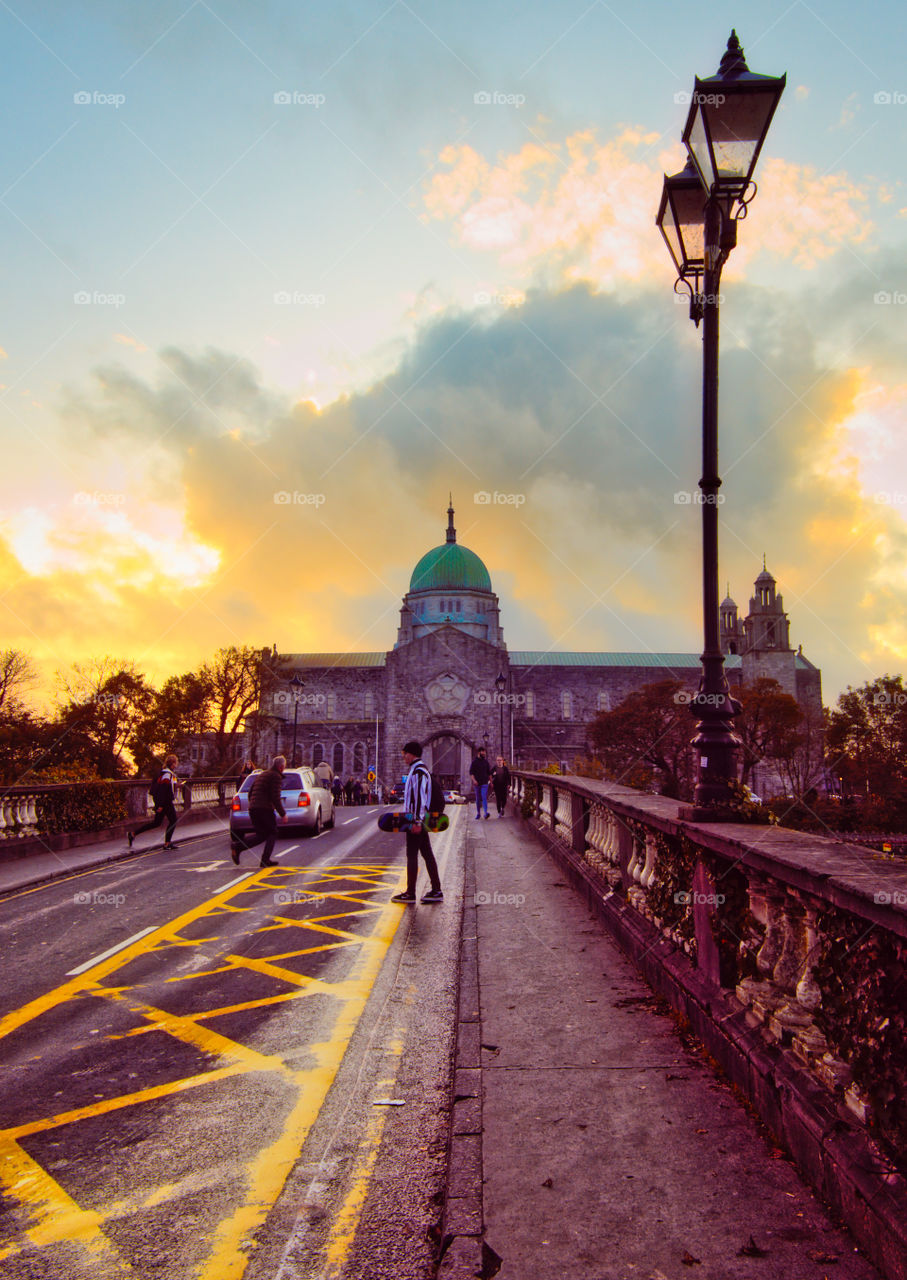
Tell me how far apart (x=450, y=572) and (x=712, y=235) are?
77.3 metres

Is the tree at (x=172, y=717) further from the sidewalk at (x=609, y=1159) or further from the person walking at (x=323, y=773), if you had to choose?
the sidewalk at (x=609, y=1159)

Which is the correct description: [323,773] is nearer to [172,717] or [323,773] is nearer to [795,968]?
[172,717]

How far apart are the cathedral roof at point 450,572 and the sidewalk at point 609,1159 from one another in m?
77.5

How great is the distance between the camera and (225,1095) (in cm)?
456

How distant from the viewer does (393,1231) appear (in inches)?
127

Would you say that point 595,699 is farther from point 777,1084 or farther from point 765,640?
point 777,1084

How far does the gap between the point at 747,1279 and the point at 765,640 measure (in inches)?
3258

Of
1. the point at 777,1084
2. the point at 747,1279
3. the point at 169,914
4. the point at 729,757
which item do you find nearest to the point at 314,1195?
the point at 747,1279

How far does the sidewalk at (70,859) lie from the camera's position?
43.5ft

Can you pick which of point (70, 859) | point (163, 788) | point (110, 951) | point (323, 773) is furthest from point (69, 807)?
point (323, 773)

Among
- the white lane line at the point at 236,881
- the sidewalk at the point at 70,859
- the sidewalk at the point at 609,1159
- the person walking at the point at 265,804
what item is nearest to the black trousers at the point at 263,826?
the person walking at the point at 265,804

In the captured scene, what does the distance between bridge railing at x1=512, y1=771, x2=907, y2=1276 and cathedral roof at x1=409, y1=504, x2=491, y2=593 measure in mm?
77240

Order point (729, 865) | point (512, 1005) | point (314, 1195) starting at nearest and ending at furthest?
point (314, 1195) → point (729, 865) → point (512, 1005)

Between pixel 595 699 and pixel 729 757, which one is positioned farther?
pixel 595 699
